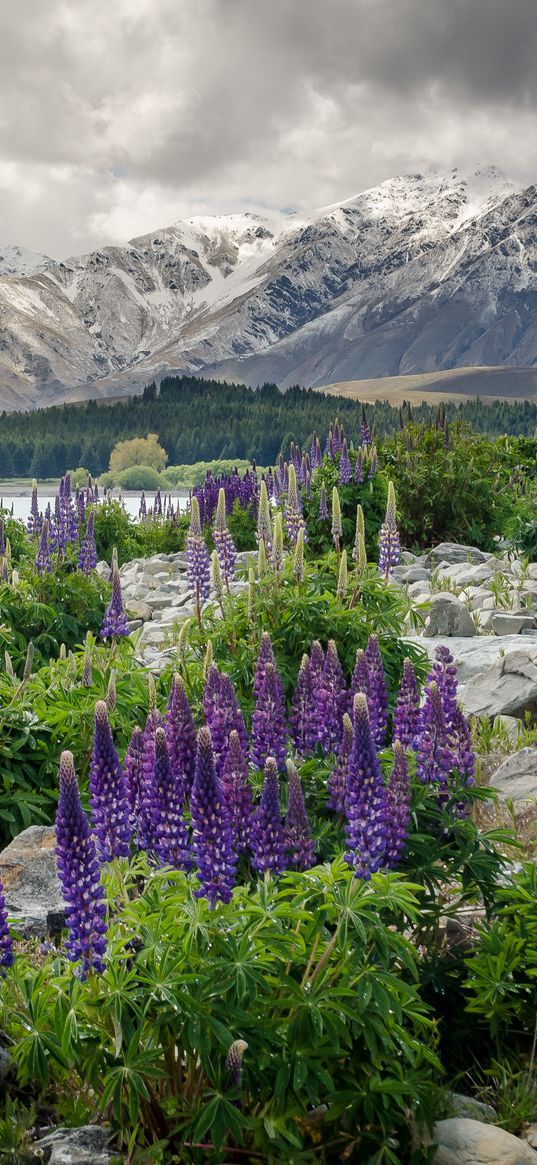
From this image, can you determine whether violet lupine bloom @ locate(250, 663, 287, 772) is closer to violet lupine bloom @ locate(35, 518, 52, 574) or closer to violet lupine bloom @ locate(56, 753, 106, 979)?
violet lupine bloom @ locate(56, 753, 106, 979)

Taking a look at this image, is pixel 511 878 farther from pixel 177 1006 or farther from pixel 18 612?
pixel 18 612

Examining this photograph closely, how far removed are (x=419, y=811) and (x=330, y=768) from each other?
0.63m

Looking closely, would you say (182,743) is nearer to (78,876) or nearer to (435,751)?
(78,876)

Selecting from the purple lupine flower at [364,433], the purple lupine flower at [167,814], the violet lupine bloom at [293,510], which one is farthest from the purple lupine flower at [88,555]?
the purple lupine flower at [167,814]

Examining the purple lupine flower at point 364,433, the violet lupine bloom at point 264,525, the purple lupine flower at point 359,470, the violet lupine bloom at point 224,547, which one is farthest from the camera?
the purple lupine flower at point 364,433

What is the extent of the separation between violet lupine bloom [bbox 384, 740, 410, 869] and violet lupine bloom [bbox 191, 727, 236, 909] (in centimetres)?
86

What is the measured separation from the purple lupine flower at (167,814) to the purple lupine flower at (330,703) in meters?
1.22

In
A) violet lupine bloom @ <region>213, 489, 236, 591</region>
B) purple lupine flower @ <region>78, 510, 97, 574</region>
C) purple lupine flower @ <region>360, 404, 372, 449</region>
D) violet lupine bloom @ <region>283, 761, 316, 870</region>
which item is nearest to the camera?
violet lupine bloom @ <region>283, 761, 316, 870</region>

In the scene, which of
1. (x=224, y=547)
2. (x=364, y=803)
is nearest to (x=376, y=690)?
(x=364, y=803)

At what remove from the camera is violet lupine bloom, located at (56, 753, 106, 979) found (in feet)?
11.6

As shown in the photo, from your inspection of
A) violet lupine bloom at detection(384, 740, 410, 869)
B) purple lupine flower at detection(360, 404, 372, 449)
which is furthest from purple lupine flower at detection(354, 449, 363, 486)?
violet lupine bloom at detection(384, 740, 410, 869)

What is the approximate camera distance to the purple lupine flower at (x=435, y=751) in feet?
15.9

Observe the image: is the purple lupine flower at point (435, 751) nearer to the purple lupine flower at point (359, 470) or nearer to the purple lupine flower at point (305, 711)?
the purple lupine flower at point (305, 711)

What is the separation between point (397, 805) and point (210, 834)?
97cm
